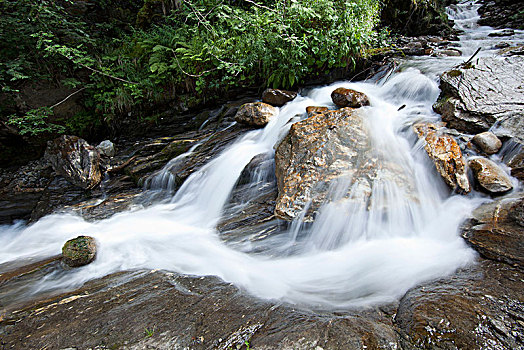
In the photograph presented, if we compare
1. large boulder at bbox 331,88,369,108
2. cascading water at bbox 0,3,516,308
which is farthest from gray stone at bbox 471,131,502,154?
large boulder at bbox 331,88,369,108

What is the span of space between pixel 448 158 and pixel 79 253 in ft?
15.7

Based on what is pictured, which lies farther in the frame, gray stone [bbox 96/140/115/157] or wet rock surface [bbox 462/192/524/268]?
gray stone [bbox 96/140/115/157]

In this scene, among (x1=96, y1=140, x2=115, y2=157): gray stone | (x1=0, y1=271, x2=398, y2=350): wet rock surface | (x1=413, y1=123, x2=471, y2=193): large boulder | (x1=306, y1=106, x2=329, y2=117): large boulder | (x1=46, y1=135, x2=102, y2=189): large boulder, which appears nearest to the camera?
(x1=0, y1=271, x2=398, y2=350): wet rock surface

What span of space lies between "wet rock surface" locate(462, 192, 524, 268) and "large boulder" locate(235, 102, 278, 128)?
12.9 feet

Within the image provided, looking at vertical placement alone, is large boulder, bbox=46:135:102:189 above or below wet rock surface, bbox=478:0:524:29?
below

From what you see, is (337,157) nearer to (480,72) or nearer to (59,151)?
(480,72)

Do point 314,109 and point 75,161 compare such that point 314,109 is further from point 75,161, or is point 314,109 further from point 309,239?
point 75,161

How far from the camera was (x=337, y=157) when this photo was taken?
3438 mm

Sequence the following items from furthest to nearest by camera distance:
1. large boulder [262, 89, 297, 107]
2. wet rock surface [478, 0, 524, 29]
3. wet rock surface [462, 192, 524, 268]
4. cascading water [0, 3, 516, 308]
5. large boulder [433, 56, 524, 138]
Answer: wet rock surface [478, 0, 524, 29], large boulder [262, 89, 297, 107], large boulder [433, 56, 524, 138], cascading water [0, 3, 516, 308], wet rock surface [462, 192, 524, 268]

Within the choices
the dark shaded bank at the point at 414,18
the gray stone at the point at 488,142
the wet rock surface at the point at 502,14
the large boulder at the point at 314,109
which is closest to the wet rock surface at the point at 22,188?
the large boulder at the point at 314,109

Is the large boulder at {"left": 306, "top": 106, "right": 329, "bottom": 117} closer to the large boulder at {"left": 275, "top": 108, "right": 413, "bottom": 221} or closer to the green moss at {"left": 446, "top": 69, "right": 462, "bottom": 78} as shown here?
the large boulder at {"left": 275, "top": 108, "right": 413, "bottom": 221}

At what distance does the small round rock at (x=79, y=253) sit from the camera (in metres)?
2.88

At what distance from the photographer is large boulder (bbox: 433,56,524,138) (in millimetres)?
3529

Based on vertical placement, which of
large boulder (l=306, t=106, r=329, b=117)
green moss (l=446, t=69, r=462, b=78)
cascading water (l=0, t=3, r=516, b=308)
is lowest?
cascading water (l=0, t=3, r=516, b=308)
